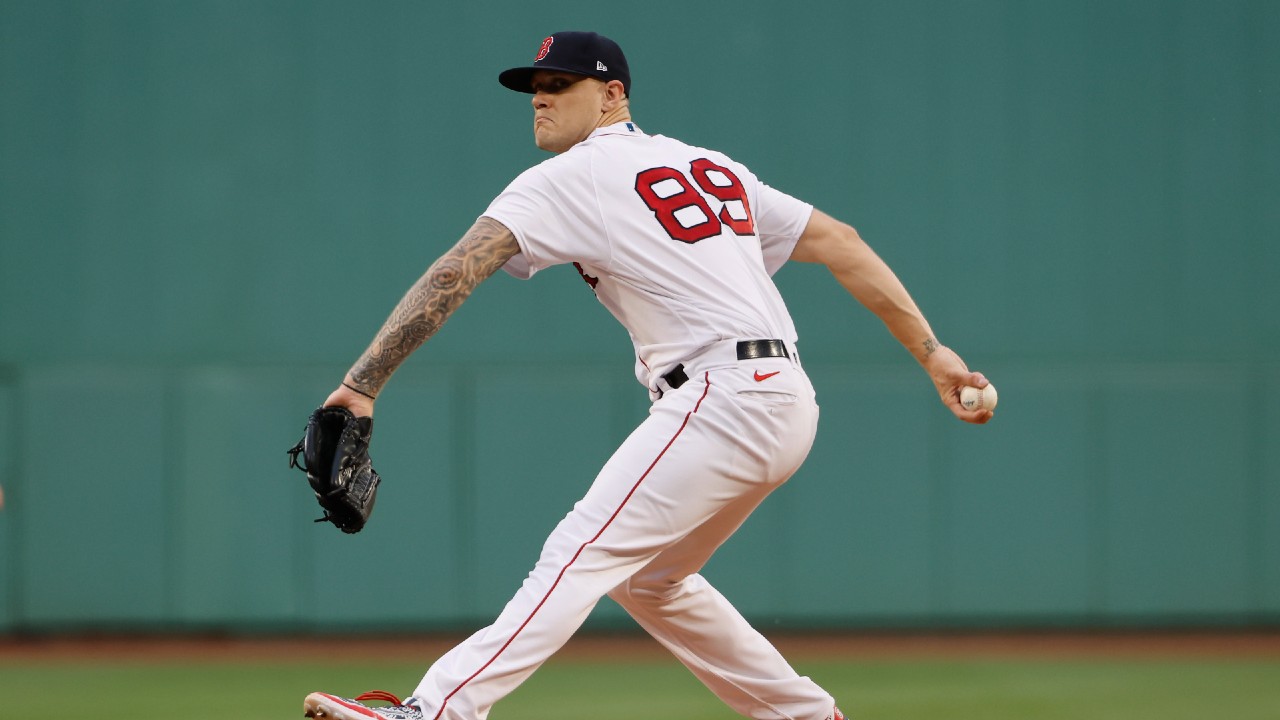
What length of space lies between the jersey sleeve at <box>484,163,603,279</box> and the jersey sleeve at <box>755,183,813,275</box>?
547mm

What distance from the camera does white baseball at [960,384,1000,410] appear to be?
3.25 m

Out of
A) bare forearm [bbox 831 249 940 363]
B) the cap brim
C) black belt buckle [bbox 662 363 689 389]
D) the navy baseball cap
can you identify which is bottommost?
black belt buckle [bbox 662 363 689 389]

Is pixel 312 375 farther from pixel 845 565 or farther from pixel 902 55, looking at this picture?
pixel 902 55

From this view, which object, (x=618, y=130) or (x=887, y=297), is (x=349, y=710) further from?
(x=887, y=297)

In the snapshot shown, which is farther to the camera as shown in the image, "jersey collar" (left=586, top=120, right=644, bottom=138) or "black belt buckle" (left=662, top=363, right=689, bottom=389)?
"jersey collar" (left=586, top=120, right=644, bottom=138)

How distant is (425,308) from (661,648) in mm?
3222

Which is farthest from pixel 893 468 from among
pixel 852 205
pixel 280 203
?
pixel 280 203

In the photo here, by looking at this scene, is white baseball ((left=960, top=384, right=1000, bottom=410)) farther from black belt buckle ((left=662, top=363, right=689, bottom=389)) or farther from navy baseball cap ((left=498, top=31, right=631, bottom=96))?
navy baseball cap ((left=498, top=31, right=631, bottom=96))

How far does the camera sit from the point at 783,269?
6250 mm

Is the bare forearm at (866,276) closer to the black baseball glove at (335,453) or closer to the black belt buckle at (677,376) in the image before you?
the black belt buckle at (677,376)

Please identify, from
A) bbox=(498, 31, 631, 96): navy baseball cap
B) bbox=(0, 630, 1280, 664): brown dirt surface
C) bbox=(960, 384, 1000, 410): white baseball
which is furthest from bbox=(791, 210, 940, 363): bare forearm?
bbox=(0, 630, 1280, 664): brown dirt surface

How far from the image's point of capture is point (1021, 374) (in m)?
6.13

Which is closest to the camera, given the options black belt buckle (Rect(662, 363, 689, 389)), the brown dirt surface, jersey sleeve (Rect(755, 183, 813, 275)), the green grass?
black belt buckle (Rect(662, 363, 689, 389))

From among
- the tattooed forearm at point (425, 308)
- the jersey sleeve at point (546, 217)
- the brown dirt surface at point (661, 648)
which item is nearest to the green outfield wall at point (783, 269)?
the brown dirt surface at point (661, 648)
